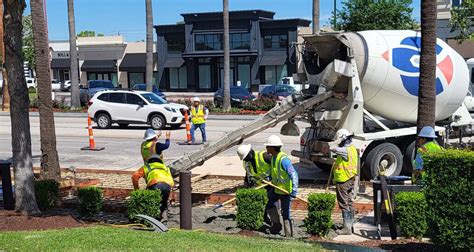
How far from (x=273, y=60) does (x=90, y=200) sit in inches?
2097

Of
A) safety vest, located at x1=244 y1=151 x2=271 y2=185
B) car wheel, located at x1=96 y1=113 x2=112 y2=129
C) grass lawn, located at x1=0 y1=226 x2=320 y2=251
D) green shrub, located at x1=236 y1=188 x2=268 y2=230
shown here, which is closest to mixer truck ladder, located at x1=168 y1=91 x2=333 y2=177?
safety vest, located at x1=244 y1=151 x2=271 y2=185

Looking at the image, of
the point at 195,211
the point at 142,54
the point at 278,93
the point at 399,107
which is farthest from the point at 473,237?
the point at 142,54

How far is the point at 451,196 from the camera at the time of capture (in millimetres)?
7137

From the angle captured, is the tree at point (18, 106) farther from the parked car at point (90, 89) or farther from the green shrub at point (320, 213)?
the parked car at point (90, 89)

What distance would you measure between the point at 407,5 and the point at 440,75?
27585 millimetres

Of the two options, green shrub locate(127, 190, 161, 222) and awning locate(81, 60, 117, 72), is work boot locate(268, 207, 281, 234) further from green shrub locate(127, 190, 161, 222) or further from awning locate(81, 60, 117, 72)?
awning locate(81, 60, 117, 72)

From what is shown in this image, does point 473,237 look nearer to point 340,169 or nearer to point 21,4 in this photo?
point 340,169

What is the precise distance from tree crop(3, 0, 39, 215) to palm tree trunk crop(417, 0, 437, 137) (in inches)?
270

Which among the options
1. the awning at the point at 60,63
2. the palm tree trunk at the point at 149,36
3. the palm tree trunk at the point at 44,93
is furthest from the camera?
the awning at the point at 60,63

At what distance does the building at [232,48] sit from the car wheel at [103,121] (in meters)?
34.5

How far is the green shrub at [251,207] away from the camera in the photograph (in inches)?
383

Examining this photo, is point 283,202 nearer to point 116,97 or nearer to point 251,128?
point 251,128

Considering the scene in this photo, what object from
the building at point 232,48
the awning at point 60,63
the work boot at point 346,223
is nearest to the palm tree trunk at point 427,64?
the work boot at point 346,223

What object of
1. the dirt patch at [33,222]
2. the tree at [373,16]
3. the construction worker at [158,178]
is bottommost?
the dirt patch at [33,222]
